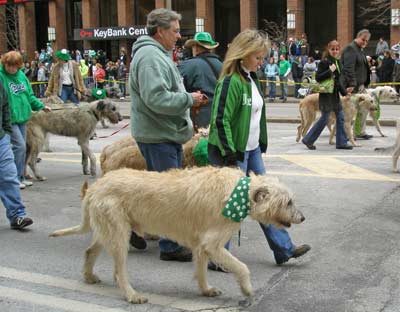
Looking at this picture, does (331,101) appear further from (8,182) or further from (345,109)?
(8,182)

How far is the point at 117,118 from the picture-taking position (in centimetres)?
1035

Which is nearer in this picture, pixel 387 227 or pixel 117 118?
pixel 387 227

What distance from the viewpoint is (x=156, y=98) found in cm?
496

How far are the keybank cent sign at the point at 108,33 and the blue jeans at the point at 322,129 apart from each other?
30440 millimetres

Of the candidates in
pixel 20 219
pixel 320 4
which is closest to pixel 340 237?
pixel 20 219

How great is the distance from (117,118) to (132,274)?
5.31m

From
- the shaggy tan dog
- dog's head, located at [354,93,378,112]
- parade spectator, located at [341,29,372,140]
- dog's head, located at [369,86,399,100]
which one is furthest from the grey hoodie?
dog's head, located at [369,86,399,100]

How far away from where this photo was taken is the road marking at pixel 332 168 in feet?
29.9

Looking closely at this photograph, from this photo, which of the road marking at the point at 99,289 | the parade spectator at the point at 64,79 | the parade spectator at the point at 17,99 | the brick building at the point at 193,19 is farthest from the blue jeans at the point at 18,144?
the brick building at the point at 193,19

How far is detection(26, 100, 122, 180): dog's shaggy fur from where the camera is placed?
31.9 ft

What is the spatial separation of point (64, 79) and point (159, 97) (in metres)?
9.34

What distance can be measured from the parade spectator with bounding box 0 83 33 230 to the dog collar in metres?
3.25

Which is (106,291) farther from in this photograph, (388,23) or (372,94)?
(388,23)

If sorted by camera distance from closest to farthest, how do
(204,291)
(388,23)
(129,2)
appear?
1. (204,291)
2. (388,23)
3. (129,2)
